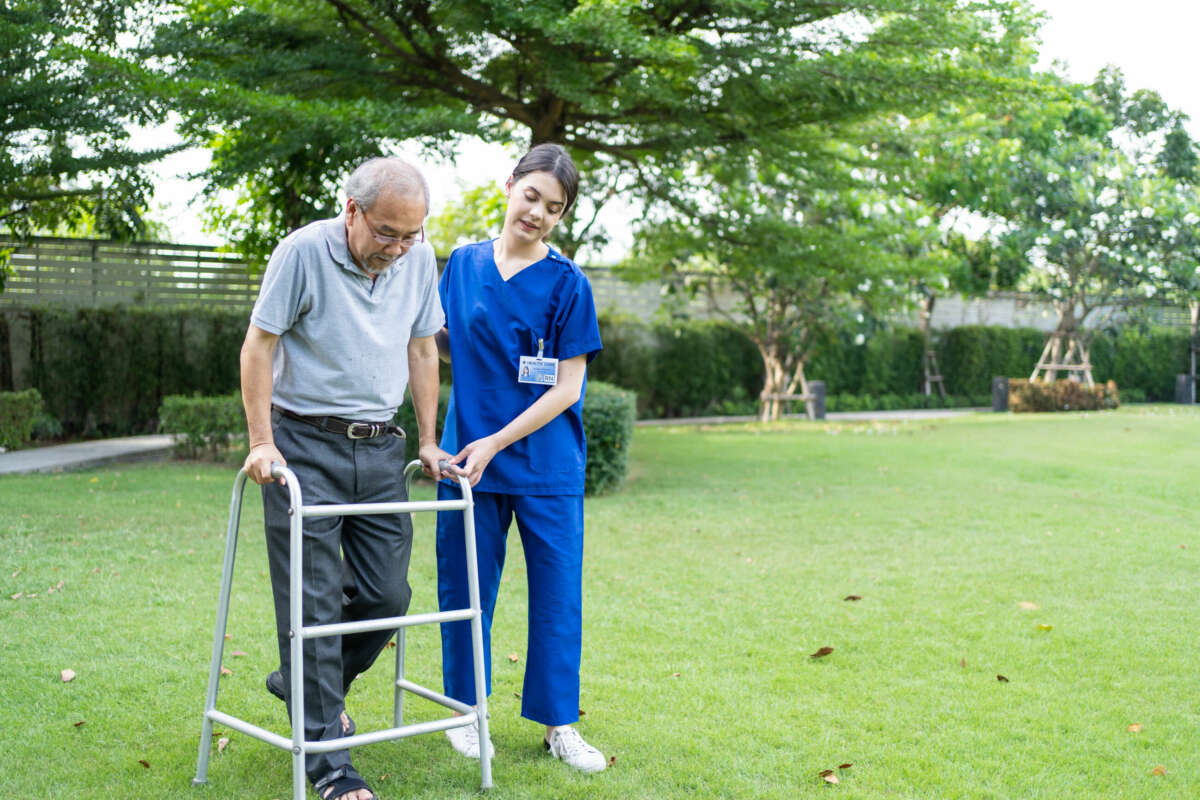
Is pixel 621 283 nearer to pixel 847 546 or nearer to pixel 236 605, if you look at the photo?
pixel 847 546

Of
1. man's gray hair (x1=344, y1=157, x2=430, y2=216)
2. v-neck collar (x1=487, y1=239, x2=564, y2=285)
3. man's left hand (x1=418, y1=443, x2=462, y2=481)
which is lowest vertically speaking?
man's left hand (x1=418, y1=443, x2=462, y2=481)

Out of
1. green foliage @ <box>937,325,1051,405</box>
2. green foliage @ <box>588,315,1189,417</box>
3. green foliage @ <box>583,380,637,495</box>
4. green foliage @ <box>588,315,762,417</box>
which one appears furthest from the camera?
green foliage @ <box>937,325,1051,405</box>

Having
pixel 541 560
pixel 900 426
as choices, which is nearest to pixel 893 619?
pixel 541 560

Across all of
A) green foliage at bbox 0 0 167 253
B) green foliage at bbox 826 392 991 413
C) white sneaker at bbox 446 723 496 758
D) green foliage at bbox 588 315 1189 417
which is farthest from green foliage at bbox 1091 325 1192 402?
white sneaker at bbox 446 723 496 758

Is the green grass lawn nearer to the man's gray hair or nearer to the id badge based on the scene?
the id badge

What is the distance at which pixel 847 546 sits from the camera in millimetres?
6746

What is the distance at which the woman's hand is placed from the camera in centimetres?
297

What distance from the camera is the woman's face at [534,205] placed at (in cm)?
302

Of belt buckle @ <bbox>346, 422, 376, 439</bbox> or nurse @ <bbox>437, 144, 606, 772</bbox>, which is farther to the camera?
nurse @ <bbox>437, 144, 606, 772</bbox>

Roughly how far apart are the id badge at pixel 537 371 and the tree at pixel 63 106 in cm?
597

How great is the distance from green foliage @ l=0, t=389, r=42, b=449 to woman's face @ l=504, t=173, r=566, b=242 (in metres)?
9.29

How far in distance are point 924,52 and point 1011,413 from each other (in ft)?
43.8

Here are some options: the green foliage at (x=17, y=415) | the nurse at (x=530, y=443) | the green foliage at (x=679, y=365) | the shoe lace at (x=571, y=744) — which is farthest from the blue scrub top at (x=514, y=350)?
the green foliage at (x=679, y=365)

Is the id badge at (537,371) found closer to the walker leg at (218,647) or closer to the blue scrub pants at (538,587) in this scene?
the blue scrub pants at (538,587)
